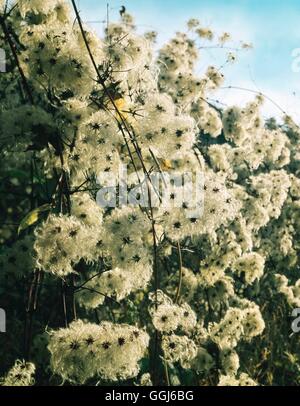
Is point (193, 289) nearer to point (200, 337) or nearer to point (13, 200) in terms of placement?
point (200, 337)

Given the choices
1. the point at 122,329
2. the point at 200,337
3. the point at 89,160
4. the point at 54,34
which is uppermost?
the point at 54,34

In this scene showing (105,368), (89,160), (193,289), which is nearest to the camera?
(105,368)

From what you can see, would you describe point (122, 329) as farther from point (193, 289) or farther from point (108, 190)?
point (193, 289)

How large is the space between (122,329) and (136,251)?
378 millimetres

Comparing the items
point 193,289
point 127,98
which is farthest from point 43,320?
point 127,98

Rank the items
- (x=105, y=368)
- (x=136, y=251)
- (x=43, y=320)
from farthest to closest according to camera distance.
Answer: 1. (x=43, y=320)
2. (x=136, y=251)
3. (x=105, y=368)

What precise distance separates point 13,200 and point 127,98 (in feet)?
10.2

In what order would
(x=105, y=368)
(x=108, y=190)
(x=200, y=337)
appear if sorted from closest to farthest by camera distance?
(x=105, y=368)
(x=108, y=190)
(x=200, y=337)

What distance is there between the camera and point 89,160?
2.60 meters

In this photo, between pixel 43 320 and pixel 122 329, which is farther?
pixel 43 320

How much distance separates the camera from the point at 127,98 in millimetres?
→ 3000

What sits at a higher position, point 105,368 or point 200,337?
point 200,337

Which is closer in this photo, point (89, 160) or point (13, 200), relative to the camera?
point (89, 160)

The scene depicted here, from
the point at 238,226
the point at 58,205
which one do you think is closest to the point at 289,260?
the point at 238,226
